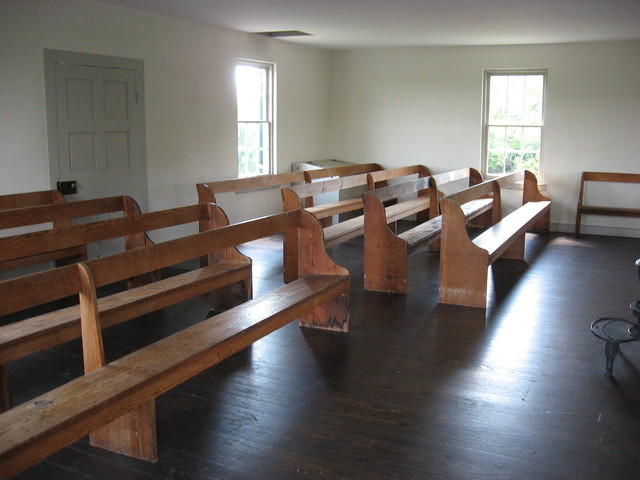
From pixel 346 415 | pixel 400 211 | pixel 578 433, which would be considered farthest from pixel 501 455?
pixel 400 211

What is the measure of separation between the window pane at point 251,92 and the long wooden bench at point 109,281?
3.51 metres

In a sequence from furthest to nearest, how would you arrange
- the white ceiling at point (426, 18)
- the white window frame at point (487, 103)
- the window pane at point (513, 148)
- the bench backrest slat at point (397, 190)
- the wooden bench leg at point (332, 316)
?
1. the window pane at point (513, 148)
2. the white window frame at point (487, 103)
3. the white ceiling at point (426, 18)
4. the bench backrest slat at point (397, 190)
5. the wooden bench leg at point (332, 316)

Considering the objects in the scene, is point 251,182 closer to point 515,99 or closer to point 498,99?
point 498,99

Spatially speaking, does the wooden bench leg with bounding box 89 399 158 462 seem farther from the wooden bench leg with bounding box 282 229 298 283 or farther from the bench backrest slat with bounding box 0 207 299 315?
the wooden bench leg with bounding box 282 229 298 283

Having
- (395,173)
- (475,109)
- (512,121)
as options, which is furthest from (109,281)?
(512,121)

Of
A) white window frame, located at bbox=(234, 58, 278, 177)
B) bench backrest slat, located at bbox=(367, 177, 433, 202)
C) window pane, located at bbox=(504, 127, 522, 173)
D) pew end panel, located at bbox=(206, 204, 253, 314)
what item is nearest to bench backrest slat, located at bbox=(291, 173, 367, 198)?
bench backrest slat, located at bbox=(367, 177, 433, 202)

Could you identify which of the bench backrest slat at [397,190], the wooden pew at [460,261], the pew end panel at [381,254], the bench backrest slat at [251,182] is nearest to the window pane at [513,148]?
the bench backrest slat at [397,190]

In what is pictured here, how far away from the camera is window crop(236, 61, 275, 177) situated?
868 cm

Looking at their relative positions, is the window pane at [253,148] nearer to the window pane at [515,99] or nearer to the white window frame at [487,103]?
the white window frame at [487,103]

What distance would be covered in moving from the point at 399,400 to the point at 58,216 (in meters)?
3.09

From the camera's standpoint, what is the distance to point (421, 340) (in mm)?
4555

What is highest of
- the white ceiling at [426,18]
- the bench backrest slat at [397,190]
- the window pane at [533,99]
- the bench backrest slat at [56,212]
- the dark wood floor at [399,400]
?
the white ceiling at [426,18]

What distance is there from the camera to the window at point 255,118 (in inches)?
342

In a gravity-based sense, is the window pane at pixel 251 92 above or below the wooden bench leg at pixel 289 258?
above
